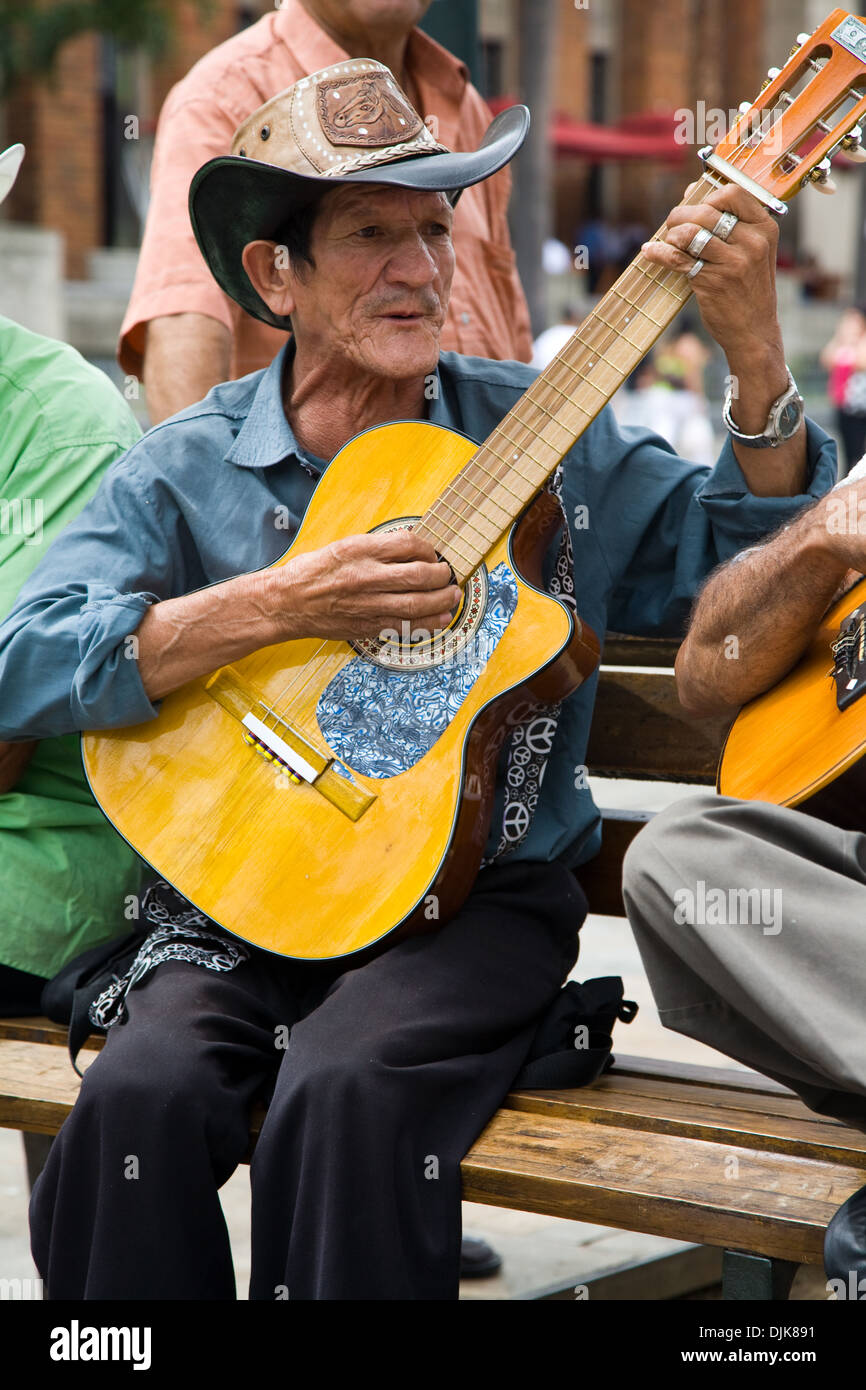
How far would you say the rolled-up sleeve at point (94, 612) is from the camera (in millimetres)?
2443

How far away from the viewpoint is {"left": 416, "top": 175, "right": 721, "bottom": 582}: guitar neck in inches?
94.0

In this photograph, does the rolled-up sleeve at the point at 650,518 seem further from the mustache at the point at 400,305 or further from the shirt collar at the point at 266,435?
the shirt collar at the point at 266,435

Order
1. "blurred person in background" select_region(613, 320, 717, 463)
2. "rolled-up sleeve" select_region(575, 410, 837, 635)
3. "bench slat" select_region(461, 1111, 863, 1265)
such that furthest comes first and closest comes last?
1. "blurred person in background" select_region(613, 320, 717, 463)
2. "rolled-up sleeve" select_region(575, 410, 837, 635)
3. "bench slat" select_region(461, 1111, 863, 1265)

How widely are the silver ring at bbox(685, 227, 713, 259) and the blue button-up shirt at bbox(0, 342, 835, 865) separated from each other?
338 millimetres

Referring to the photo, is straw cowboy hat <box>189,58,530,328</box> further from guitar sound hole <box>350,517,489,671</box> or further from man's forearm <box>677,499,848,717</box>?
man's forearm <box>677,499,848,717</box>

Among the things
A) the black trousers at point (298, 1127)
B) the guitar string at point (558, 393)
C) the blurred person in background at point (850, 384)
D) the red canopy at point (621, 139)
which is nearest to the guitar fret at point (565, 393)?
the guitar string at point (558, 393)

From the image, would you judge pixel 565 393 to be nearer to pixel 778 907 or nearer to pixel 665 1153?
pixel 778 907

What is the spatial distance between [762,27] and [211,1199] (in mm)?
28054

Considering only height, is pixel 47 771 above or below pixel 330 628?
below

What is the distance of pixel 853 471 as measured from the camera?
7.73 feet

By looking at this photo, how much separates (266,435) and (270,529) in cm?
16

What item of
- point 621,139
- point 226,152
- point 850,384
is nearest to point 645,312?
point 226,152

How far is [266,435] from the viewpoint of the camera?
262cm

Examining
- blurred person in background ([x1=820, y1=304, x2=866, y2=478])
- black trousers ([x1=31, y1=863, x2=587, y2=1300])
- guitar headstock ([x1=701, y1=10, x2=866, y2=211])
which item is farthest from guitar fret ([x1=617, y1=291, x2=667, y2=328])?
blurred person in background ([x1=820, y1=304, x2=866, y2=478])
